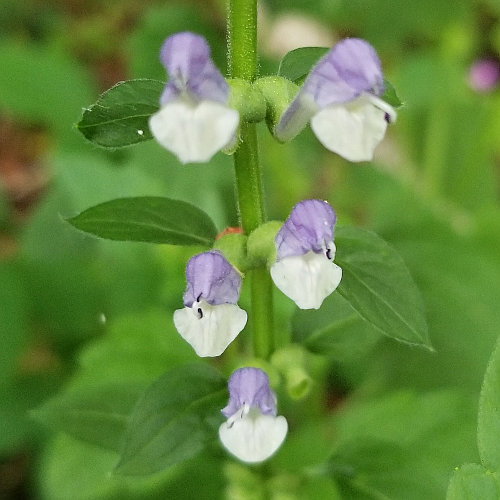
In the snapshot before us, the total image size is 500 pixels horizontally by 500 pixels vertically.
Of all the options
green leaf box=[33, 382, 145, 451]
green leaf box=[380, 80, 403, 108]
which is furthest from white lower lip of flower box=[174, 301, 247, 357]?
green leaf box=[33, 382, 145, 451]

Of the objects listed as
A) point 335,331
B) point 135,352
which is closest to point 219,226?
point 135,352

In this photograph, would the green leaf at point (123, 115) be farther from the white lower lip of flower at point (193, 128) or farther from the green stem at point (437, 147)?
the green stem at point (437, 147)

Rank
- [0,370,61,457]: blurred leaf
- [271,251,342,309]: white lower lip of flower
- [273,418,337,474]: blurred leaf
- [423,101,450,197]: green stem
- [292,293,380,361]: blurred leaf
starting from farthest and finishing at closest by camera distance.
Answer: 1. [423,101,450,197]: green stem
2. [0,370,61,457]: blurred leaf
3. [273,418,337,474]: blurred leaf
4. [292,293,380,361]: blurred leaf
5. [271,251,342,309]: white lower lip of flower

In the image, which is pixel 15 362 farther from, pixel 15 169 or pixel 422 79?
pixel 422 79

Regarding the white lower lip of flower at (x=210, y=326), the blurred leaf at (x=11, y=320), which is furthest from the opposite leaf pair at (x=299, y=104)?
the blurred leaf at (x=11, y=320)

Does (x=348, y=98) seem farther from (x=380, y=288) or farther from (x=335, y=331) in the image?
(x=335, y=331)

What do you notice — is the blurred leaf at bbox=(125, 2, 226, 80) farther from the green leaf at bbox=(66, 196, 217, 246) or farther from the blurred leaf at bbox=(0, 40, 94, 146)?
the green leaf at bbox=(66, 196, 217, 246)
